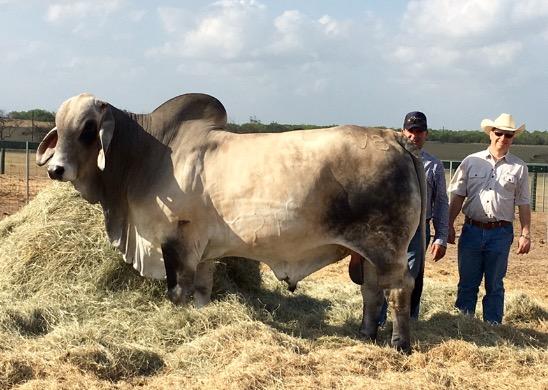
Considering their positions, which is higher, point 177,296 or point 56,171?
point 56,171

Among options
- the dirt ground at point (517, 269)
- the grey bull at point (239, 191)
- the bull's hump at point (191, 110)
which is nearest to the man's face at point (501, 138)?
the grey bull at point (239, 191)

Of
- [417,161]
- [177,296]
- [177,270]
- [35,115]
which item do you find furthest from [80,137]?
[35,115]

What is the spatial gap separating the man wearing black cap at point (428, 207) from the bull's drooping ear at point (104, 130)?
2454 millimetres

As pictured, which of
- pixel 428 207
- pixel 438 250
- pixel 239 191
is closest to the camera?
pixel 239 191

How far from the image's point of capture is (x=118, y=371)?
4562 mm

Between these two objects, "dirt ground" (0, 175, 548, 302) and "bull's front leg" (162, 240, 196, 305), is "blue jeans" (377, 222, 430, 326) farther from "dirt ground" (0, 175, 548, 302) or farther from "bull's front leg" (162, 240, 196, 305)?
"dirt ground" (0, 175, 548, 302)

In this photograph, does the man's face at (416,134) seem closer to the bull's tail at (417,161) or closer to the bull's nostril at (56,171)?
the bull's tail at (417,161)

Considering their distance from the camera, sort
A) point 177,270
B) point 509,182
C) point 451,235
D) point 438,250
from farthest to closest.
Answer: point 451,235 < point 509,182 < point 438,250 < point 177,270

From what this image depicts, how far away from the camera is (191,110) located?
5.68 meters

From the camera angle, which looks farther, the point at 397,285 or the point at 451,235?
the point at 451,235

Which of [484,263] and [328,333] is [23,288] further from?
[484,263]

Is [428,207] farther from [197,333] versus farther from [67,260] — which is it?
[67,260]

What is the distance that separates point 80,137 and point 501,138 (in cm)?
361

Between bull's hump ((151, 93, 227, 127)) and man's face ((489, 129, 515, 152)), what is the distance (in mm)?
2437
